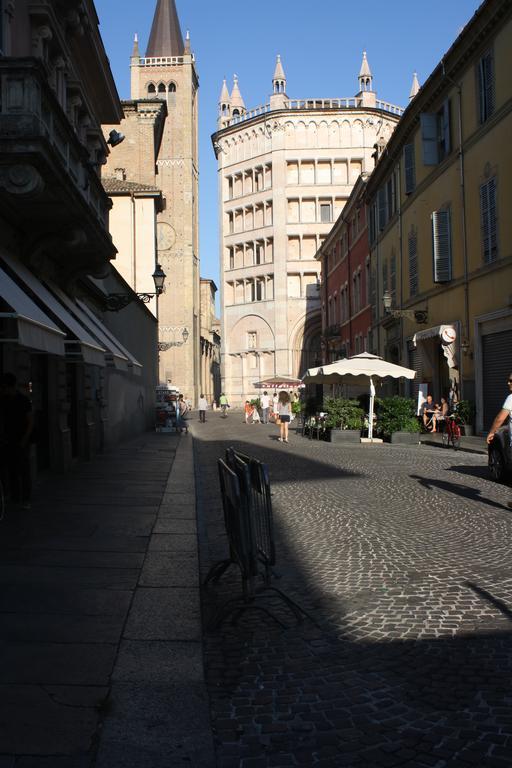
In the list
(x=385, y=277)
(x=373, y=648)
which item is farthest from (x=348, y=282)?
(x=373, y=648)

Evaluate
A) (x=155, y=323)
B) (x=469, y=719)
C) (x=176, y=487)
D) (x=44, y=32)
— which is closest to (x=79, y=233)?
(x=44, y=32)

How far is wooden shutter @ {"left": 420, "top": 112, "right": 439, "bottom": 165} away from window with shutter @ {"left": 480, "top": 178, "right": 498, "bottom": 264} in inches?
173

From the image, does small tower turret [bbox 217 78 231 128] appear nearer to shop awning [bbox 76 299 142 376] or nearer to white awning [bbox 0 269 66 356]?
shop awning [bbox 76 299 142 376]

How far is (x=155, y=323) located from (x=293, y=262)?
106 ft

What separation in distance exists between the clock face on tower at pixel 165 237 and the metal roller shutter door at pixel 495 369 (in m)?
58.1

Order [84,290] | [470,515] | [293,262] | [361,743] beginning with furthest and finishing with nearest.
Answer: [293,262], [84,290], [470,515], [361,743]

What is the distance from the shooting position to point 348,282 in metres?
43.6

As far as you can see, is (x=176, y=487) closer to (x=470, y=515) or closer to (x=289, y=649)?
(x=470, y=515)

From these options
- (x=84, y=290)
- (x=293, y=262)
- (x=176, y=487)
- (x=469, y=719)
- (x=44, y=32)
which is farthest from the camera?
(x=293, y=262)

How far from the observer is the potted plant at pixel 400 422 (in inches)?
874

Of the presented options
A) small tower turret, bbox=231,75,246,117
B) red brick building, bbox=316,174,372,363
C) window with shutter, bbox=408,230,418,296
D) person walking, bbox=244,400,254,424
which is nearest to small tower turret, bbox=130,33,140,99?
small tower turret, bbox=231,75,246,117

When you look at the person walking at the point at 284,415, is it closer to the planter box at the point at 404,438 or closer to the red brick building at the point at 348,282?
the planter box at the point at 404,438

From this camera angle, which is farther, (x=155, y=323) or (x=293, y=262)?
(x=293, y=262)

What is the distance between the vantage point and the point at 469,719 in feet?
10.8
